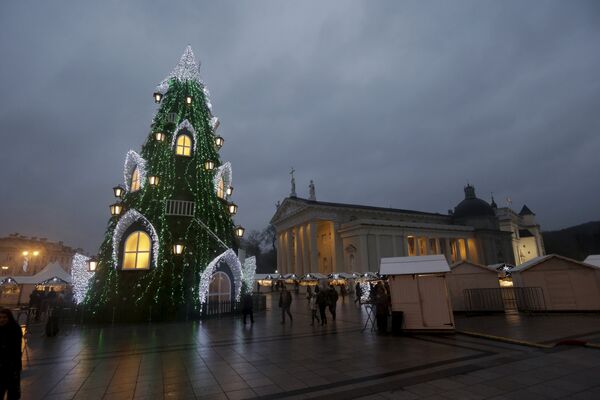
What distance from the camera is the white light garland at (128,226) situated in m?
18.2

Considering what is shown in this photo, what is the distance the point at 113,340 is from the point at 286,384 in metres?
8.89

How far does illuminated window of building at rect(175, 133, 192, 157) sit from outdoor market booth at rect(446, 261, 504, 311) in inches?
718

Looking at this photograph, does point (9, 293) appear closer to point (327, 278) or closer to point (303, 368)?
Answer: point (327, 278)

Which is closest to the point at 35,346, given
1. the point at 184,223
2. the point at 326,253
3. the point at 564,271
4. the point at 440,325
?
the point at 184,223

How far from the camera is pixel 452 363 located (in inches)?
323

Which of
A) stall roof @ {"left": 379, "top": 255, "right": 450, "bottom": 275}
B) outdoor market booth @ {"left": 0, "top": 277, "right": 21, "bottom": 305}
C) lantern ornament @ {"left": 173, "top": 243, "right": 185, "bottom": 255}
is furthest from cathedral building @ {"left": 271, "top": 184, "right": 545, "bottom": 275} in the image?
stall roof @ {"left": 379, "top": 255, "right": 450, "bottom": 275}

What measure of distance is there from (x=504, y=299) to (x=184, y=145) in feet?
72.7

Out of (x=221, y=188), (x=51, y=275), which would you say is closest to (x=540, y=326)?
(x=221, y=188)

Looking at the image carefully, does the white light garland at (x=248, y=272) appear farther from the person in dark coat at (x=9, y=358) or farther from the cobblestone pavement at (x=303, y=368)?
the person in dark coat at (x=9, y=358)

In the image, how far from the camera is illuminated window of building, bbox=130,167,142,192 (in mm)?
20188

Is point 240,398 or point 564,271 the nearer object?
point 240,398

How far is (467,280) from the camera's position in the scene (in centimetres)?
1916

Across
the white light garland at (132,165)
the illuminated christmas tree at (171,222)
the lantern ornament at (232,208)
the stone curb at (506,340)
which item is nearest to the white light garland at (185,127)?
the illuminated christmas tree at (171,222)

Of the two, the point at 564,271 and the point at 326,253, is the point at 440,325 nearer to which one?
the point at 564,271
